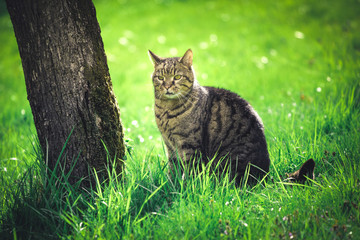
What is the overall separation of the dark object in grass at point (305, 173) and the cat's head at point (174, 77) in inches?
57.3

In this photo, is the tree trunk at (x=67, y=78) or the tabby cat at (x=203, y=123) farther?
the tabby cat at (x=203, y=123)

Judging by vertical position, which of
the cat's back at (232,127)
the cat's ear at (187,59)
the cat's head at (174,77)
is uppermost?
the cat's ear at (187,59)

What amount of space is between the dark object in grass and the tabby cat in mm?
340

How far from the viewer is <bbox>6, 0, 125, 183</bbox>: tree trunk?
103 inches

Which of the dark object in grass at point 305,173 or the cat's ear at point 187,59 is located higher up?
the cat's ear at point 187,59

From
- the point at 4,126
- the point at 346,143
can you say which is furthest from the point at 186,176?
the point at 4,126

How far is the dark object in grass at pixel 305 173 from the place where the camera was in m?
2.79

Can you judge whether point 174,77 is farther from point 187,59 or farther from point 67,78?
point 67,78

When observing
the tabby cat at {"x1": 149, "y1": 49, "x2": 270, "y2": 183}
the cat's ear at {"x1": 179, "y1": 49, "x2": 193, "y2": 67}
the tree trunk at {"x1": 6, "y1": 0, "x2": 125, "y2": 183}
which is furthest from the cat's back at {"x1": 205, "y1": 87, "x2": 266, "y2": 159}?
the tree trunk at {"x1": 6, "y1": 0, "x2": 125, "y2": 183}

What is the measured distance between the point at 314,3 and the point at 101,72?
1038 centimetres

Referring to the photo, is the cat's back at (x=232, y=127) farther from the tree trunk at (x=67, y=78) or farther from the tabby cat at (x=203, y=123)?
the tree trunk at (x=67, y=78)

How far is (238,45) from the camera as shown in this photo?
28.4 ft

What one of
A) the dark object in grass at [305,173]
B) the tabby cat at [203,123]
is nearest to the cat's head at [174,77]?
the tabby cat at [203,123]

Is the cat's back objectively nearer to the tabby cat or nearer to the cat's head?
the tabby cat
